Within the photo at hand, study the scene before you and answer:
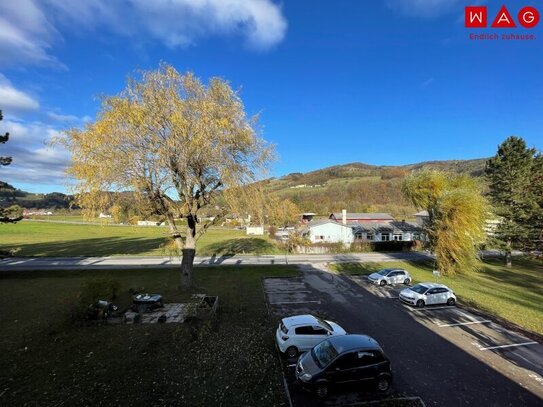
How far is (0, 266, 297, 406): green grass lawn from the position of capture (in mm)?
9859

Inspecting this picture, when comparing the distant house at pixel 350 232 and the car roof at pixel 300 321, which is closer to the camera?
the car roof at pixel 300 321

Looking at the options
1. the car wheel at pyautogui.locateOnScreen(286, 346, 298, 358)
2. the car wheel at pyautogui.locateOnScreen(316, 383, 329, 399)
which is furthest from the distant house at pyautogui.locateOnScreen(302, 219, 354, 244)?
the car wheel at pyautogui.locateOnScreen(316, 383, 329, 399)

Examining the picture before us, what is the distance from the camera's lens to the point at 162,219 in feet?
72.6

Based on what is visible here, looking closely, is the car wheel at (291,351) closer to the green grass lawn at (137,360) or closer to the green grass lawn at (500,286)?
the green grass lawn at (137,360)

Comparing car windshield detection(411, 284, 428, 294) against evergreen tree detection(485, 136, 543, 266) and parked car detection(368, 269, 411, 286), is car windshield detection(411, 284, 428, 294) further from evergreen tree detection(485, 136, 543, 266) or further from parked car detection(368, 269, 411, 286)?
evergreen tree detection(485, 136, 543, 266)

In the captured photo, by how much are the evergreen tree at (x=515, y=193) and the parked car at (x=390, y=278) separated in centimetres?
2017

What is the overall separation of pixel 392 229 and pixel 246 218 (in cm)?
4546

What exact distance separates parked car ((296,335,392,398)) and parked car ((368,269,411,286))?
55.5 ft

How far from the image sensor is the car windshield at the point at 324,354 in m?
10.3

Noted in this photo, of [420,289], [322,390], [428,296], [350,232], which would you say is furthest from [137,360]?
[350,232]

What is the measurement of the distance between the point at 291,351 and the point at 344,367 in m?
3.13

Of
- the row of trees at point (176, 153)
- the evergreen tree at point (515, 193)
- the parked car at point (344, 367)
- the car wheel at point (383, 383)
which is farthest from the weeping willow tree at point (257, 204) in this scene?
the evergreen tree at point (515, 193)

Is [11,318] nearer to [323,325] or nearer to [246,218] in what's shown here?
[246,218]

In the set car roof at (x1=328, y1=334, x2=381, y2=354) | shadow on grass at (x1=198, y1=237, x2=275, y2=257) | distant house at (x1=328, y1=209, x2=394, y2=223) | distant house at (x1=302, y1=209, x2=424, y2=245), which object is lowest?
shadow on grass at (x1=198, y1=237, x2=275, y2=257)
